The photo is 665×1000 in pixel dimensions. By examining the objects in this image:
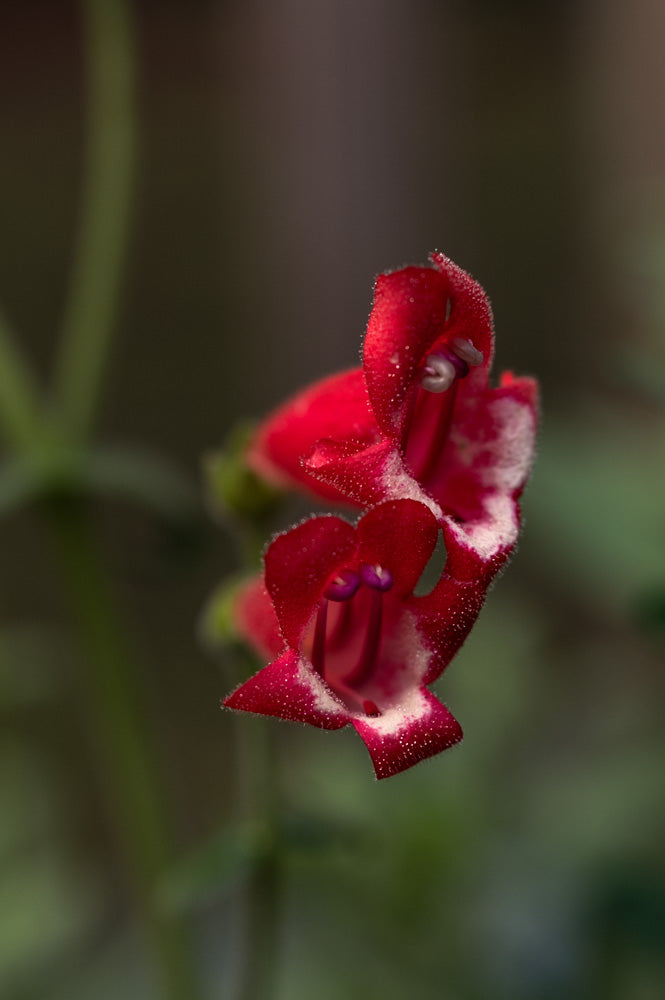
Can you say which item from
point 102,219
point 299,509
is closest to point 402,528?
point 102,219

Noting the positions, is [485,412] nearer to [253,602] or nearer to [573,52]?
[253,602]

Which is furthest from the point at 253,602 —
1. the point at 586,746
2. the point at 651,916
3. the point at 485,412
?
the point at 586,746

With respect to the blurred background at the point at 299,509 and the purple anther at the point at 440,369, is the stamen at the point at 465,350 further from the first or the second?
the blurred background at the point at 299,509

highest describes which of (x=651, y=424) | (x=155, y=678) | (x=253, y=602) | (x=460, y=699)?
(x=253, y=602)

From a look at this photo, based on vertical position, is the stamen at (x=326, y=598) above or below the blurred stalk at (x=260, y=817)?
above

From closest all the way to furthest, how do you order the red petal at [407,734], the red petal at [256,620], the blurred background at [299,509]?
the red petal at [407,734], the red petal at [256,620], the blurred background at [299,509]

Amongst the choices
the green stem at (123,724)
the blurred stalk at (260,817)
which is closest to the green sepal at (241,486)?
the blurred stalk at (260,817)

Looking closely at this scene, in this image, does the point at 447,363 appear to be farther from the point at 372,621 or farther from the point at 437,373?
the point at 372,621
